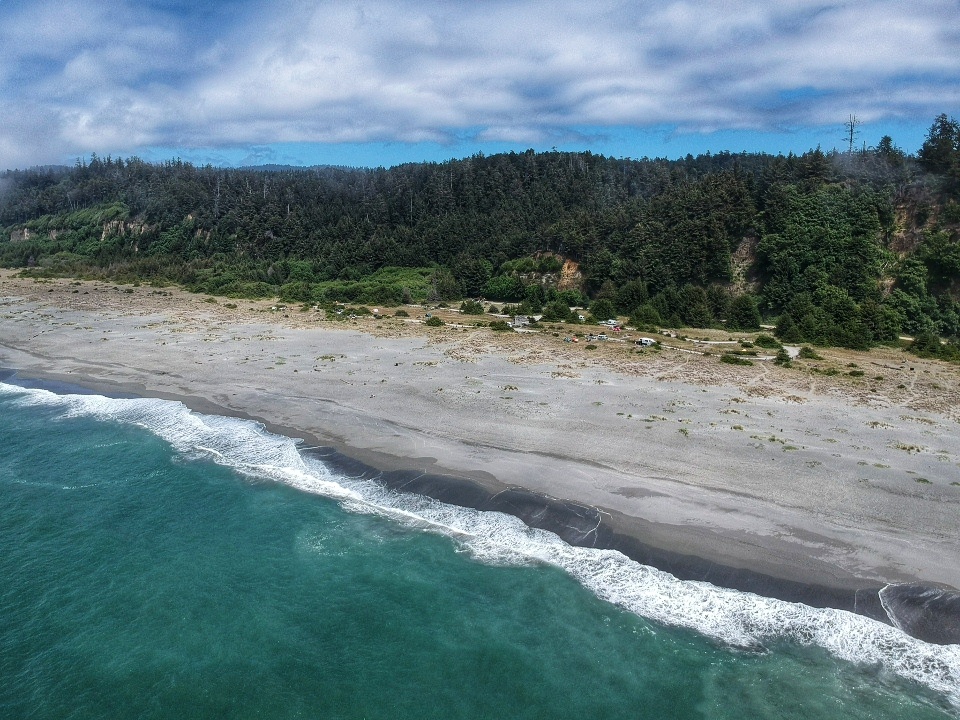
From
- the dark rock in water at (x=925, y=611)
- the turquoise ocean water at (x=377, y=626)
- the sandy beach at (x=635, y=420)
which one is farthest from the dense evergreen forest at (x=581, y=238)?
the turquoise ocean water at (x=377, y=626)

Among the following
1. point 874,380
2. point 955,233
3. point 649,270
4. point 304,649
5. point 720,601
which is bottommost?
point 304,649

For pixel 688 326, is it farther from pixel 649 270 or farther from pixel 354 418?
pixel 354 418

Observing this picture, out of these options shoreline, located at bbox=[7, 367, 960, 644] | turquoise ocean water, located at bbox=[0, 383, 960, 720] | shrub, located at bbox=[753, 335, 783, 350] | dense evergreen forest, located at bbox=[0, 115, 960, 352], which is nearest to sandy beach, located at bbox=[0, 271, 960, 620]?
shoreline, located at bbox=[7, 367, 960, 644]

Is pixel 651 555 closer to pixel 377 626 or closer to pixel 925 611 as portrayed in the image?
pixel 925 611

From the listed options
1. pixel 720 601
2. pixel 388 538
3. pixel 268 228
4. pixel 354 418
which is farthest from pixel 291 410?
pixel 268 228

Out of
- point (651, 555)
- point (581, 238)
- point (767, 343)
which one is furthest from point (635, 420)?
point (581, 238)

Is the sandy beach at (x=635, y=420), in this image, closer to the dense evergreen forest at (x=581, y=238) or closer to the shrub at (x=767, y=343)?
the shrub at (x=767, y=343)
